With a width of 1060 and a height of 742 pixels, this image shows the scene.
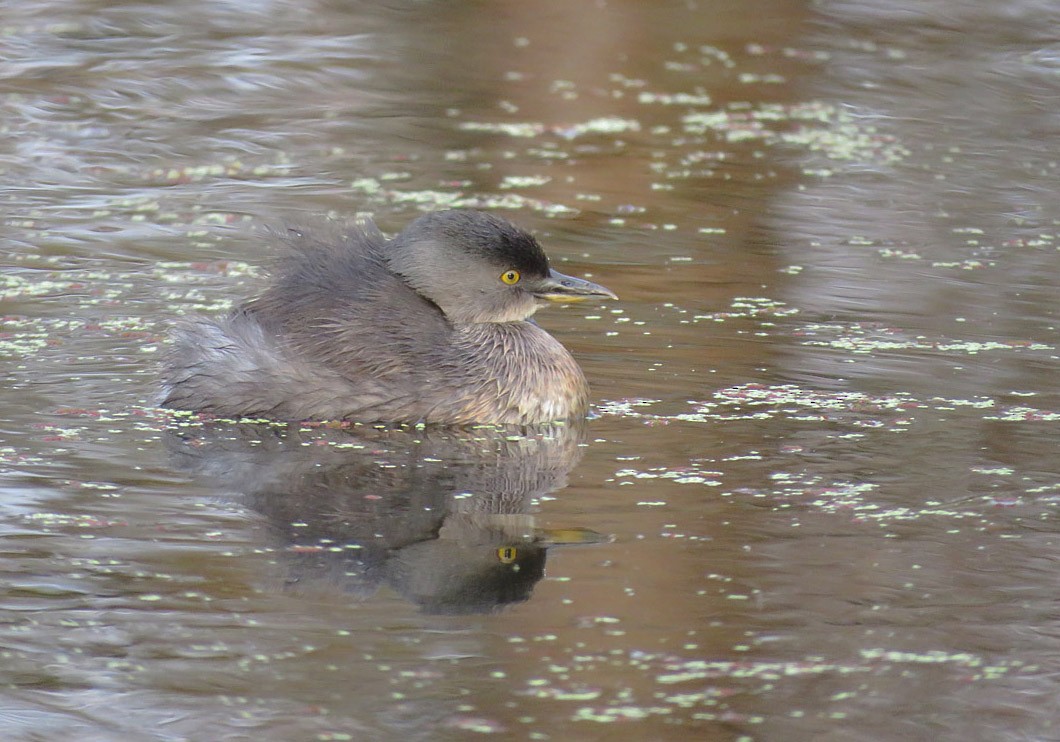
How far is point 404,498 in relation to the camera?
6238 millimetres

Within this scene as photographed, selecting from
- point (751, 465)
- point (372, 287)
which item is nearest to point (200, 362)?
point (372, 287)

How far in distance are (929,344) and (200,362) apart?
3.39 metres

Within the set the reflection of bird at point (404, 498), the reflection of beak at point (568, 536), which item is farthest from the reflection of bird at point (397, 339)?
the reflection of beak at point (568, 536)

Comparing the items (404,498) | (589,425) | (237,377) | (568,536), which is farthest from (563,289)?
(568,536)

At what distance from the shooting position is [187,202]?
10.5 meters

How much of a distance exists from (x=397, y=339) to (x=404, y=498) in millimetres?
1231

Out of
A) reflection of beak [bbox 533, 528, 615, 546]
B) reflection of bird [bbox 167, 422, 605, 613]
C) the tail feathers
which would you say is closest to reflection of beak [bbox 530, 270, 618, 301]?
reflection of bird [bbox 167, 422, 605, 613]

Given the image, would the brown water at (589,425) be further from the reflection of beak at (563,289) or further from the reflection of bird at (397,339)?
the reflection of beak at (563,289)

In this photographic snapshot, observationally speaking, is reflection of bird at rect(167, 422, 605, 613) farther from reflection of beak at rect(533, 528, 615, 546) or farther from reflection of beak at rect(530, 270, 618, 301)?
reflection of beak at rect(530, 270, 618, 301)

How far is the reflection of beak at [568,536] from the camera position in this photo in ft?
18.9

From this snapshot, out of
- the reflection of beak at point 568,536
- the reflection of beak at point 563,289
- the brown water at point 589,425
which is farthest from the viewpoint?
the reflection of beak at point 563,289

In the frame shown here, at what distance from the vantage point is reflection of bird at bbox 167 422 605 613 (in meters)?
5.46

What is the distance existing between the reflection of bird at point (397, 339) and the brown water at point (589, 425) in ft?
0.62

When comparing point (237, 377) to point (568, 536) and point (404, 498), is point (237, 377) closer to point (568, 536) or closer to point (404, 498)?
point (404, 498)
